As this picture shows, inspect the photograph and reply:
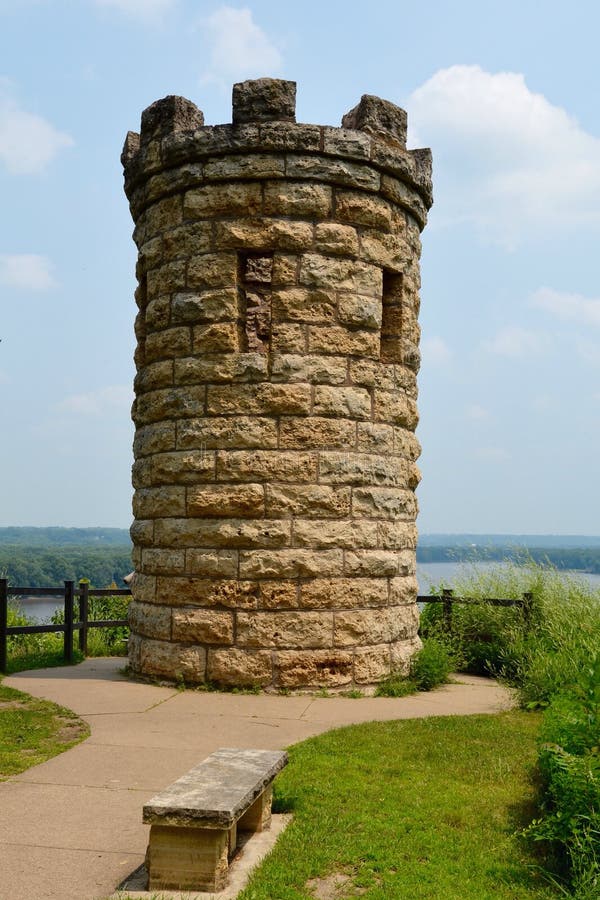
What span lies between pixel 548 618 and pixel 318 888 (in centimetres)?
697

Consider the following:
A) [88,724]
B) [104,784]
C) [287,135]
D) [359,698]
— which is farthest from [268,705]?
[287,135]

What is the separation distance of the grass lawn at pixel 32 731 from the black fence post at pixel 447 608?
5.30 m

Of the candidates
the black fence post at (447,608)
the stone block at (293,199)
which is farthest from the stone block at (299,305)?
the black fence post at (447,608)

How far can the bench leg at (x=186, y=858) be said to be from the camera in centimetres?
397

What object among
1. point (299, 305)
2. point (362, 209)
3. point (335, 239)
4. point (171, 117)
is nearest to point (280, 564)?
point (299, 305)

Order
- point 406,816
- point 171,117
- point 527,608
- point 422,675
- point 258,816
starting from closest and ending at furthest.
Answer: point 258,816 → point 406,816 → point 422,675 → point 171,117 → point 527,608

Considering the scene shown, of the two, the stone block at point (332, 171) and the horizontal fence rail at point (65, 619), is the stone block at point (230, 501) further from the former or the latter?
the stone block at point (332, 171)

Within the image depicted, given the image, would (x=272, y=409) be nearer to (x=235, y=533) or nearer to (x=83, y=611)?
(x=235, y=533)

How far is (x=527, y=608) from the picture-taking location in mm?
10961

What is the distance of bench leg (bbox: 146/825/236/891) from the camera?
3.97 m

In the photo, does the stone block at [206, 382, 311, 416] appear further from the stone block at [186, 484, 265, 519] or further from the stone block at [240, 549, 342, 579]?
the stone block at [240, 549, 342, 579]

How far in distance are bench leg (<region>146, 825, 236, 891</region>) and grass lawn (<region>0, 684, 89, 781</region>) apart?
81.0 inches

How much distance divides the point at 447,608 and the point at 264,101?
651 centimetres

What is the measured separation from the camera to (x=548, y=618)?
10461mm
